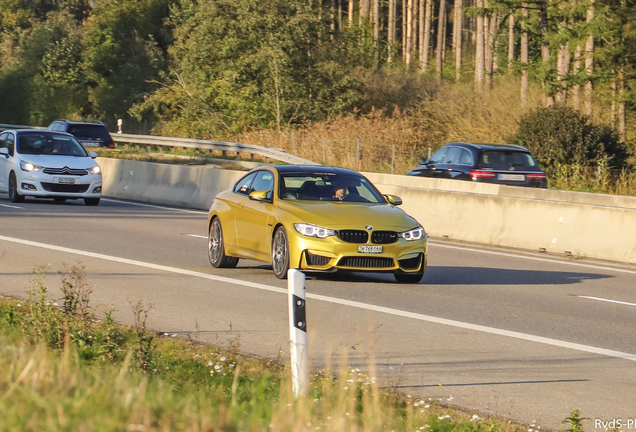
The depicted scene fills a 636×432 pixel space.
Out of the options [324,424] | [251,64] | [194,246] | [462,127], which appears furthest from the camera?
[251,64]

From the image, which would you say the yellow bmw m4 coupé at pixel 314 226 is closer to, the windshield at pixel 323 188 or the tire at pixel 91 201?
the windshield at pixel 323 188

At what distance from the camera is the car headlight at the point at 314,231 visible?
11922 mm

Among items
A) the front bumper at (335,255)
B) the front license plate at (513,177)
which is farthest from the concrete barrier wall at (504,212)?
the front bumper at (335,255)

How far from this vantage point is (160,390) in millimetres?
4332

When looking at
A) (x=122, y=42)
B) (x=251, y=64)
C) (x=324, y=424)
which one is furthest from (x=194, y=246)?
(x=122, y=42)

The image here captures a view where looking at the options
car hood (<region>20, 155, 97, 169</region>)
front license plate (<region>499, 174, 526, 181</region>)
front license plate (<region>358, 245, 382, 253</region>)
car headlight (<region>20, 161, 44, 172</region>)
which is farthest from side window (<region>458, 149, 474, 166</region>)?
front license plate (<region>358, 245, 382, 253</region>)

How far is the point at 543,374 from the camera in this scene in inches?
305

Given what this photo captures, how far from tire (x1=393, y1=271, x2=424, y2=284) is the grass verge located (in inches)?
148

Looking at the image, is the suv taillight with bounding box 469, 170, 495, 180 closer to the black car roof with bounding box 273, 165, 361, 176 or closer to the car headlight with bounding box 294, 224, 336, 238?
the black car roof with bounding box 273, 165, 361, 176

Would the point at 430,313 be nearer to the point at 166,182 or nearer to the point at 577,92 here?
the point at 166,182

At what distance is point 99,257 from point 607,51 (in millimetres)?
28781

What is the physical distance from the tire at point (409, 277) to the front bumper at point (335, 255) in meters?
0.52

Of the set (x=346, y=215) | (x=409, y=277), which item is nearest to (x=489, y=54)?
(x=409, y=277)

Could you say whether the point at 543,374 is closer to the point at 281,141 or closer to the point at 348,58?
the point at 281,141
